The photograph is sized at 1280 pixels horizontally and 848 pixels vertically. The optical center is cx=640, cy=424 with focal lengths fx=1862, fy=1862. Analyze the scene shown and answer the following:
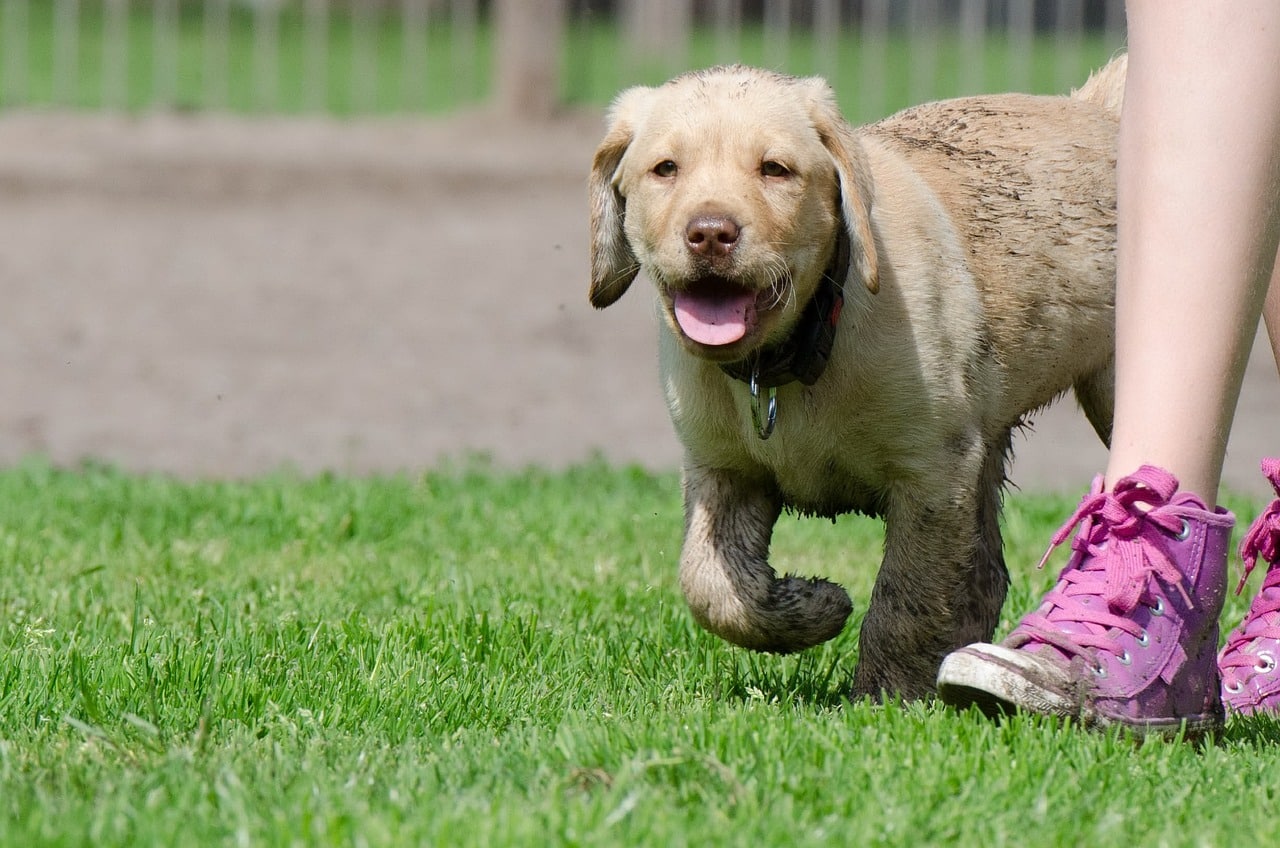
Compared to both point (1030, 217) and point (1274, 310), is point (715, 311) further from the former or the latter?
point (1274, 310)

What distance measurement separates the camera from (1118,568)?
2947 millimetres

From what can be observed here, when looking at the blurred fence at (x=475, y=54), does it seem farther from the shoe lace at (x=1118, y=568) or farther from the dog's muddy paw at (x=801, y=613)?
the shoe lace at (x=1118, y=568)

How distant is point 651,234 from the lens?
11.3 feet

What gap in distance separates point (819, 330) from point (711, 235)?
32 centimetres

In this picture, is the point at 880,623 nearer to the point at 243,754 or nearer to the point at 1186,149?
the point at 1186,149

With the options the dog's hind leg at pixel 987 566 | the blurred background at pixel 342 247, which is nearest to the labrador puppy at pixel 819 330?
the dog's hind leg at pixel 987 566

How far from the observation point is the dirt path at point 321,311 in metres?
7.73

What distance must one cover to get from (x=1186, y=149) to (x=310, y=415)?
5602 mm

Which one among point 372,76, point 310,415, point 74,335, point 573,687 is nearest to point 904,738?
point 573,687

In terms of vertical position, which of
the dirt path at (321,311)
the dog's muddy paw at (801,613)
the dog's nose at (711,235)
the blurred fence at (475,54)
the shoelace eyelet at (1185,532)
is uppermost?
the dog's nose at (711,235)

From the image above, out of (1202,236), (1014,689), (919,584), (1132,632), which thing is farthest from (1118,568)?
(919,584)

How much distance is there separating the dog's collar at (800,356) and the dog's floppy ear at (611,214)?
15.0 inches

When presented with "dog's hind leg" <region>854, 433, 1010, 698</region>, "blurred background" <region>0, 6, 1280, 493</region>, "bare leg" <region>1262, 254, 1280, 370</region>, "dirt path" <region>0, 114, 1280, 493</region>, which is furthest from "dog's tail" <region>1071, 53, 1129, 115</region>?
"dirt path" <region>0, 114, 1280, 493</region>

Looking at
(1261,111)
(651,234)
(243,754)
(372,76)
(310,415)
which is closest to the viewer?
(243,754)
